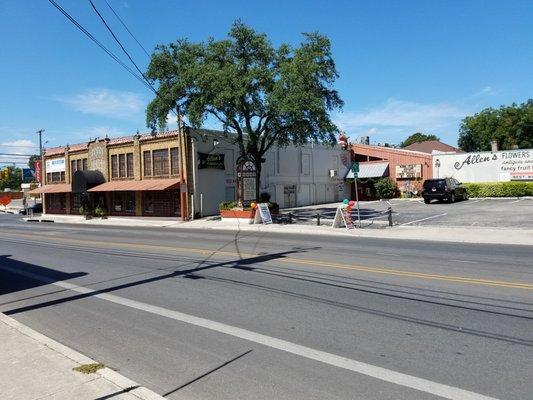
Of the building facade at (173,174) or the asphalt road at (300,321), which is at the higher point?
the building facade at (173,174)

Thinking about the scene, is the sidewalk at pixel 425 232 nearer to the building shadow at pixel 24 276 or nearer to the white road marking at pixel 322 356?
the building shadow at pixel 24 276

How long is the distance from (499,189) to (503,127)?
31929 millimetres

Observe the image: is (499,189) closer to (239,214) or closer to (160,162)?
(239,214)

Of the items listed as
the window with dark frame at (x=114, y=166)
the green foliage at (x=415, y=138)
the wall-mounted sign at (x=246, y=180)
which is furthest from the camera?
the green foliage at (x=415, y=138)

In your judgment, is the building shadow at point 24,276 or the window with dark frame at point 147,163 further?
the window with dark frame at point 147,163

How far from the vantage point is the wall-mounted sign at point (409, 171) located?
4650cm

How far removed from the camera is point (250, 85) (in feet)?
92.2

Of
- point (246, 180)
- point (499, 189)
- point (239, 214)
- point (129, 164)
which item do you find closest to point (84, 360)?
point (239, 214)

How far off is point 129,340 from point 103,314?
1736 mm

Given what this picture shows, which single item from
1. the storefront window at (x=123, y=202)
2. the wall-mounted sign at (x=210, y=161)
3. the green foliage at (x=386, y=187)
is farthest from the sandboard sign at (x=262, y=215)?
the green foliage at (x=386, y=187)

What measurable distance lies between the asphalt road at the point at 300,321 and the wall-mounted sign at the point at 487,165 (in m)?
31.6

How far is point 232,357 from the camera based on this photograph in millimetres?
5699

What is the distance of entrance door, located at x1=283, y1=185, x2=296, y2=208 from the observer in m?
43.6

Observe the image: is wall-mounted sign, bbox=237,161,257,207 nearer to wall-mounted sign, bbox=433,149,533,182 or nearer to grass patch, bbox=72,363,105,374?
wall-mounted sign, bbox=433,149,533,182
